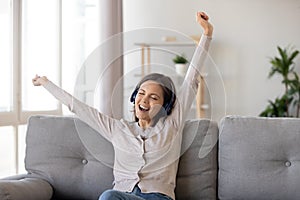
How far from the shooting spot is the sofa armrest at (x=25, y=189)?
6.24ft

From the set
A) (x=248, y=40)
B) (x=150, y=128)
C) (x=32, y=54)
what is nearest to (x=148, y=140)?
(x=150, y=128)

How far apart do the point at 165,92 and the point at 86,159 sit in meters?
0.52

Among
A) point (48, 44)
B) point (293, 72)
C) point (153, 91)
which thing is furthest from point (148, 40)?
point (293, 72)

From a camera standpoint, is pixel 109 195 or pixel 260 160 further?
pixel 260 160

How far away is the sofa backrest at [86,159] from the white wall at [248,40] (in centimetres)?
339

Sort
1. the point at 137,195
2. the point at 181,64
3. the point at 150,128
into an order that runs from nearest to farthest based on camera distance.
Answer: the point at 137,195, the point at 150,128, the point at 181,64

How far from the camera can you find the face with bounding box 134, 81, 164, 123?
2.09 metres

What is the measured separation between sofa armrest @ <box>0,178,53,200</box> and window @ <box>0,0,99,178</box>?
1307 mm

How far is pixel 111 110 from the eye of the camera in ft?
7.33

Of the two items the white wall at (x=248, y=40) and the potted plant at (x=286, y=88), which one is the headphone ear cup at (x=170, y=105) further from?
the white wall at (x=248, y=40)

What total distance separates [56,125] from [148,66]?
54cm

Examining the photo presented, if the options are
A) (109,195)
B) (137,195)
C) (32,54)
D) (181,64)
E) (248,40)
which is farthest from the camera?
(248,40)

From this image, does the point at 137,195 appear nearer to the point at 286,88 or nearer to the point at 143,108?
the point at 143,108

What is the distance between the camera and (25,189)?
6.67 feet
